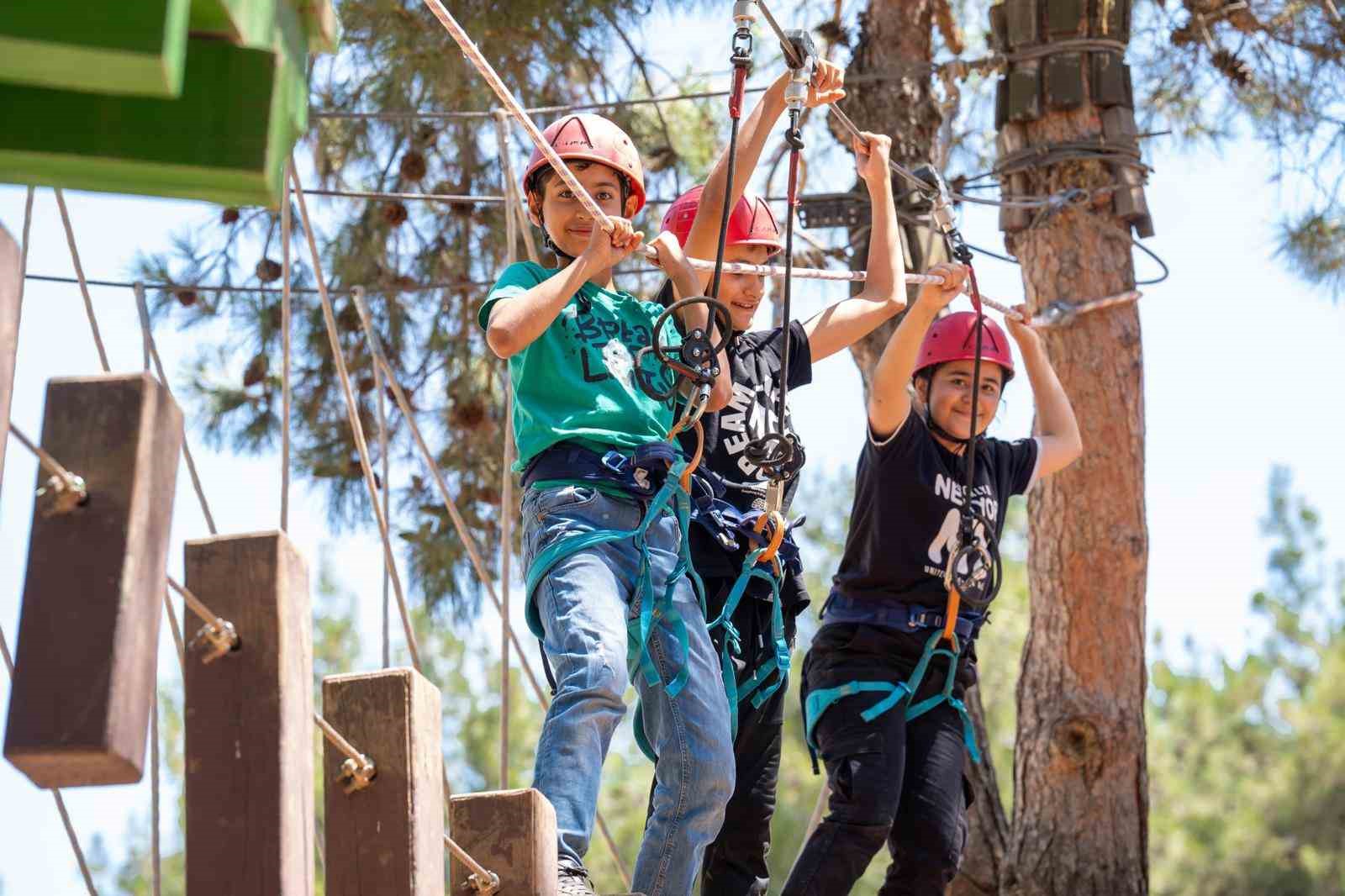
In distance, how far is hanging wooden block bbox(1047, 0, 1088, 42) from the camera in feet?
14.4

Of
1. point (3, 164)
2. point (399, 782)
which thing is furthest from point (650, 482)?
point (3, 164)

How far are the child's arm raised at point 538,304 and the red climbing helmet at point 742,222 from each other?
2.03ft

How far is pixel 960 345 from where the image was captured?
11.4 feet

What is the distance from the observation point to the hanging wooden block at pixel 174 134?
4.16 feet

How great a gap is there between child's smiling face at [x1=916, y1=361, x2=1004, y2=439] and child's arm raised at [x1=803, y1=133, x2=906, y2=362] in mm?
289

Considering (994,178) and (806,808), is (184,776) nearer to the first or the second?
(994,178)

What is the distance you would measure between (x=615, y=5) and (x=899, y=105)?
1.05 m

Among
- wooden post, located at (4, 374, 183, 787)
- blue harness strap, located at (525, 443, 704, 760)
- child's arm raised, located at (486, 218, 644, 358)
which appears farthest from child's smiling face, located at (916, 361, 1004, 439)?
wooden post, located at (4, 374, 183, 787)

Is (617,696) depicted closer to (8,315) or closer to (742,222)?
(742,222)

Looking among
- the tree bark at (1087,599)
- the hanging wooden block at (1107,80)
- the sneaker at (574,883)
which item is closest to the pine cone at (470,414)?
the tree bark at (1087,599)

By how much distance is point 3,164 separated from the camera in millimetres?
1276

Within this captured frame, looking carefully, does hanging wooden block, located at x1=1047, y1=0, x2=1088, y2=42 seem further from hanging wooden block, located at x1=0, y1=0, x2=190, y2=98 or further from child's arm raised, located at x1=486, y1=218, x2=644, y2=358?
hanging wooden block, located at x1=0, y1=0, x2=190, y2=98

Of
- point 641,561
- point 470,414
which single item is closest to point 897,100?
point 470,414

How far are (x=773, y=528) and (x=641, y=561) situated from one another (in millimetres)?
330
